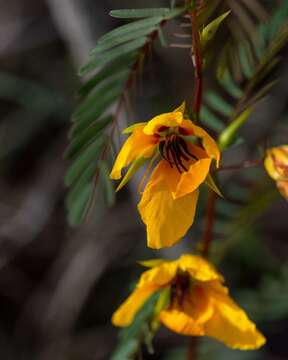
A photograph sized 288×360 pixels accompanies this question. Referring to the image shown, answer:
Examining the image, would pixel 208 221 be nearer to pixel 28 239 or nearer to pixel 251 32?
pixel 251 32

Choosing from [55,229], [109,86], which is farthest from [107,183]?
[55,229]

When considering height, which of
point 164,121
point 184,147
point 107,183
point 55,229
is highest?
point 164,121

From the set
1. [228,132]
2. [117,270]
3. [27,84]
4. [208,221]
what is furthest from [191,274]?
[27,84]

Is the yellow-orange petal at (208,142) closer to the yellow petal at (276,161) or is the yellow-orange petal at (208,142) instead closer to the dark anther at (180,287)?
the yellow petal at (276,161)

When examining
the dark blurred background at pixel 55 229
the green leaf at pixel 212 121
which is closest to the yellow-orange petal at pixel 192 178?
the green leaf at pixel 212 121

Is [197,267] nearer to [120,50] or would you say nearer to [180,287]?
[180,287]

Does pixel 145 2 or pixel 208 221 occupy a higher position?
pixel 208 221
